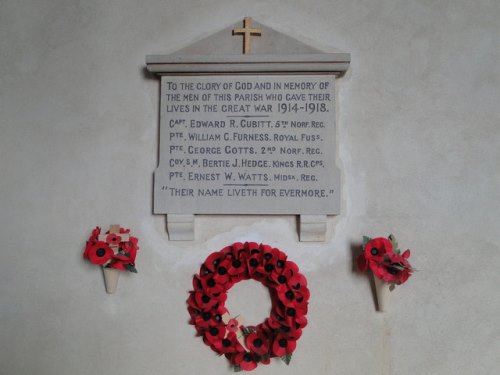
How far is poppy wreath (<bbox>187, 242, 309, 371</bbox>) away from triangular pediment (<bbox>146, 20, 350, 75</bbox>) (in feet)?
3.74

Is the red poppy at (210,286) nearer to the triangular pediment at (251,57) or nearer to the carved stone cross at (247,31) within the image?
the triangular pediment at (251,57)

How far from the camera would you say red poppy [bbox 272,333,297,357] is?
225 centimetres

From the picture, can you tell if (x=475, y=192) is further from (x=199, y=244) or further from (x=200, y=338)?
(x=200, y=338)

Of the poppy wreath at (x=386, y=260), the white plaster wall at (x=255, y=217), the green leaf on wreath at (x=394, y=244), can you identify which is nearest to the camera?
the poppy wreath at (x=386, y=260)

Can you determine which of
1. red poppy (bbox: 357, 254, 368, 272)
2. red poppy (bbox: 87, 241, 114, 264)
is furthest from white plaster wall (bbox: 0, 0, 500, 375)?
red poppy (bbox: 87, 241, 114, 264)

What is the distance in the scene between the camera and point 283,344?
2.27m

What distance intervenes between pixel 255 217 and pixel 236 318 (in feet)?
2.10

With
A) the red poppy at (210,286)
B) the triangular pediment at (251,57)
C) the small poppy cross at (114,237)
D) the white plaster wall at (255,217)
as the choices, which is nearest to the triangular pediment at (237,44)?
the triangular pediment at (251,57)

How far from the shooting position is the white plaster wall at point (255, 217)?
2408 millimetres

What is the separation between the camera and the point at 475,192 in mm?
2486

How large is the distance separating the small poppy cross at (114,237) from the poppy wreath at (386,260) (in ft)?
Result: 4.84

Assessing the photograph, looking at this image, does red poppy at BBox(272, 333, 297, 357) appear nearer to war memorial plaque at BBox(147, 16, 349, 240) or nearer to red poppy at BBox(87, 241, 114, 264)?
war memorial plaque at BBox(147, 16, 349, 240)

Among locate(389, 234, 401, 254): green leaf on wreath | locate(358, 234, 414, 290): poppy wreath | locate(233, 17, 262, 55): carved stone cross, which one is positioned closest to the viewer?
locate(358, 234, 414, 290): poppy wreath

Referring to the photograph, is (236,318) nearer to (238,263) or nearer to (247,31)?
(238,263)
